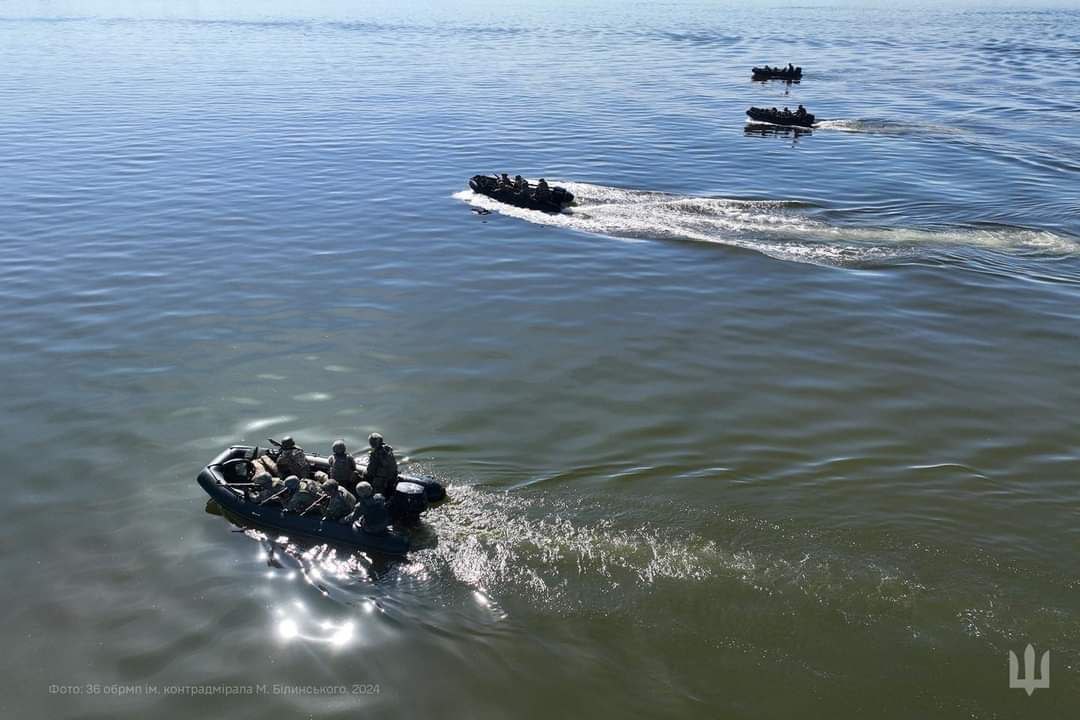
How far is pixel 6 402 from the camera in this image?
912 inches

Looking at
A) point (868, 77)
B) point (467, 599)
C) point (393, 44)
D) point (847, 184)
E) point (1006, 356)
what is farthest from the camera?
point (393, 44)

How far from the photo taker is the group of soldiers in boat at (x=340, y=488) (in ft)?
57.2

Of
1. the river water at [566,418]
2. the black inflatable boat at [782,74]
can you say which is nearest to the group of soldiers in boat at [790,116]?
the river water at [566,418]

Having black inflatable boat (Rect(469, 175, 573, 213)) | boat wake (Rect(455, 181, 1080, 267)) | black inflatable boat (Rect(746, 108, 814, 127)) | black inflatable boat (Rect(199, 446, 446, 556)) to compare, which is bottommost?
black inflatable boat (Rect(199, 446, 446, 556))

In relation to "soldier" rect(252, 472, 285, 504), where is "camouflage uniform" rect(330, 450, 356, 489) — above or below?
above

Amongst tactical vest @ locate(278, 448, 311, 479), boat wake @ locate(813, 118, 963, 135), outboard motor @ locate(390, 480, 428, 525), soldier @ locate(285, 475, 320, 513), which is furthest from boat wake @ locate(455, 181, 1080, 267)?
soldier @ locate(285, 475, 320, 513)

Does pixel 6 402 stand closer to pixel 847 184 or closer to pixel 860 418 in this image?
pixel 860 418

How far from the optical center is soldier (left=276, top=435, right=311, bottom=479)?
62.3ft

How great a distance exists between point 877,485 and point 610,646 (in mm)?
7546

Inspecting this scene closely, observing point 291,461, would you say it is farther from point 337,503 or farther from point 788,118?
point 788,118

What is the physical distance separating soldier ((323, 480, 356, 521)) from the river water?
0.86 metres

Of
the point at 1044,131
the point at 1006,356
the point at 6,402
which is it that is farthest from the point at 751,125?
the point at 6,402

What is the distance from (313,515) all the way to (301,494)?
1.59 ft

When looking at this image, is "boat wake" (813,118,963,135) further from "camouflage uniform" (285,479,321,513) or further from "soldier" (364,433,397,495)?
"camouflage uniform" (285,479,321,513)
